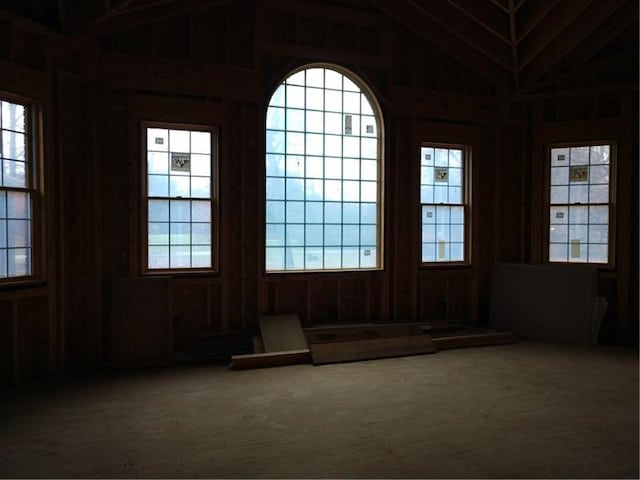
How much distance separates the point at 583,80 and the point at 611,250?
2.57 metres

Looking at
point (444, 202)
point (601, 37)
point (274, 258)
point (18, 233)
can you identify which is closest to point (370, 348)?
point (274, 258)

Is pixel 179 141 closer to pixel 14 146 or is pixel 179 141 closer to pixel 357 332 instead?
pixel 14 146

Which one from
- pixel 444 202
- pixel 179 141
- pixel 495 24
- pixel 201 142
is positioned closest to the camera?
pixel 179 141

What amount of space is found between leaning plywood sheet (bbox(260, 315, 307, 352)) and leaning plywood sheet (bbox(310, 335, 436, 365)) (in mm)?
287

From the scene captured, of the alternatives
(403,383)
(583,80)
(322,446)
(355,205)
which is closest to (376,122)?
(355,205)

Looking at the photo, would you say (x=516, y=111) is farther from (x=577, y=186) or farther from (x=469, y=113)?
(x=577, y=186)

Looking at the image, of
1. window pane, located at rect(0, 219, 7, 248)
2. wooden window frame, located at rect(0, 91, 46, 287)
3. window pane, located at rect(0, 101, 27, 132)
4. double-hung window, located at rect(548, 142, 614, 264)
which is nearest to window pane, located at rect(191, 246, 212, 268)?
wooden window frame, located at rect(0, 91, 46, 287)

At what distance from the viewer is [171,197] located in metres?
6.14

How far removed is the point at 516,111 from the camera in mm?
7855

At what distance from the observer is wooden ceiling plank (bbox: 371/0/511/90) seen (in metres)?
7.11

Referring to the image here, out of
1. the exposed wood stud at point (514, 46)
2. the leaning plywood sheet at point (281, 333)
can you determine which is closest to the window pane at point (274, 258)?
the leaning plywood sheet at point (281, 333)

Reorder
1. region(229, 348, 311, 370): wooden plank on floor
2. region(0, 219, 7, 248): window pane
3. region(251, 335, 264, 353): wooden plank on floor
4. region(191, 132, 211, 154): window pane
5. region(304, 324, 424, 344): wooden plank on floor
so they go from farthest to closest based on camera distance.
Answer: region(304, 324, 424, 344): wooden plank on floor, region(191, 132, 211, 154): window pane, region(251, 335, 264, 353): wooden plank on floor, region(229, 348, 311, 370): wooden plank on floor, region(0, 219, 7, 248): window pane

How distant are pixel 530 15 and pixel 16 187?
6.55 m

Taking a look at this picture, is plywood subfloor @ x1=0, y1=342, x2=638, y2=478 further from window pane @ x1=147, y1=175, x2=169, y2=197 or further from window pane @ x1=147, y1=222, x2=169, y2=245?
window pane @ x1=147, y1=175, x2=169, y2=197
